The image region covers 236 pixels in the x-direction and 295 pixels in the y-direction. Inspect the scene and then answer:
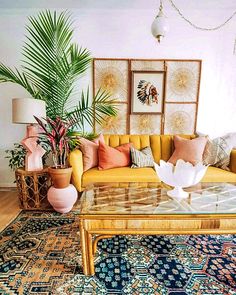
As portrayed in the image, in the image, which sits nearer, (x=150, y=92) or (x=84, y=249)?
(x=84, y=249)

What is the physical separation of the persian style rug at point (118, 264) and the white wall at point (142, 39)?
1.91 metres

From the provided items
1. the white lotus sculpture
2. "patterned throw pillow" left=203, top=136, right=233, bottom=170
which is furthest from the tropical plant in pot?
"patterned throw pillow" left=203, top=136, right=233, bottom=170

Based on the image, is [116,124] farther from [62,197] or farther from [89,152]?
[62,197]

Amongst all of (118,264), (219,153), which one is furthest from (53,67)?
(219,153)

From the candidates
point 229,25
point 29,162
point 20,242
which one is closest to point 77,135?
point 29,162

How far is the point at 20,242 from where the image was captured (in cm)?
171

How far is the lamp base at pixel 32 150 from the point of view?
2.28 m

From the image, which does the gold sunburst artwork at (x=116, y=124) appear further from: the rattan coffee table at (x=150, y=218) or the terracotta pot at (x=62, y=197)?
the rattan coffee table at (x=150, y=218)

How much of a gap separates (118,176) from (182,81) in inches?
69.1

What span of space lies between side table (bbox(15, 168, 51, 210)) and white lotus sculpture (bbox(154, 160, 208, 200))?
1.42 meters

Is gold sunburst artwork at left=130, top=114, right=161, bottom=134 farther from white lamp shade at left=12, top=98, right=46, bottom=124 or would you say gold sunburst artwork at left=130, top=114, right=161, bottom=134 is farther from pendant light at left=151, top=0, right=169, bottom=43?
white lamp shade at left=12, top=98, right=46, bottom=124

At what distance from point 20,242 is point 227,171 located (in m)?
2.29

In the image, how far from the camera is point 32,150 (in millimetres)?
2309

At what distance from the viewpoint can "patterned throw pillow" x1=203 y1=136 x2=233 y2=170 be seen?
2510 mm
